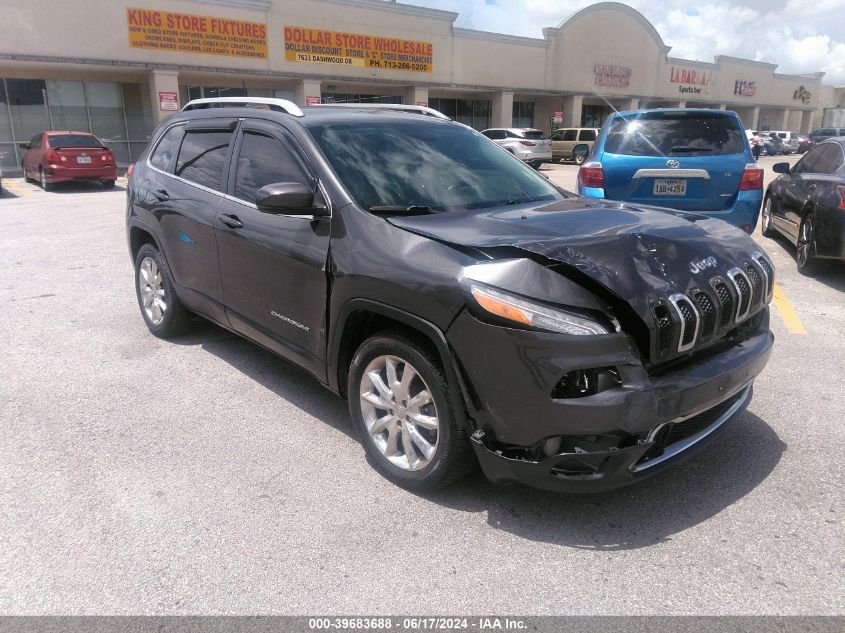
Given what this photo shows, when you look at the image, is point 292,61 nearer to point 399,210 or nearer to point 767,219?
point 767,219

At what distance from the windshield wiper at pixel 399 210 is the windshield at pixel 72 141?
17.2 m

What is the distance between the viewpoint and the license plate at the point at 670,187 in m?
6.93

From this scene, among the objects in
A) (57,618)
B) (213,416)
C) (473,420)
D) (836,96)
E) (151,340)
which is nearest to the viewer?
(57,618)

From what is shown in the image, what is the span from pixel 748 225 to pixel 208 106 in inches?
211

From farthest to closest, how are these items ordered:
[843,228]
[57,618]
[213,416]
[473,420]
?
[843,228]
[213,416]
[473,420]
[57,618]

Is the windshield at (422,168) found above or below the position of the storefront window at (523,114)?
below

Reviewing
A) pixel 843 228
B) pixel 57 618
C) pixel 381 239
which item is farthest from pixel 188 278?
pixel 843 228

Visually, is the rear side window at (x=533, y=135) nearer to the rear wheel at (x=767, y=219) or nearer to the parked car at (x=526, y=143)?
the parked car at (x=526, y=143)

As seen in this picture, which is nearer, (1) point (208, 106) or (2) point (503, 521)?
(2) point (503, 521)

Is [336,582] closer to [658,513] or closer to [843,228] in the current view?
[658,513]

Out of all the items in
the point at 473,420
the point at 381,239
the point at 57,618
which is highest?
the point at 381,239

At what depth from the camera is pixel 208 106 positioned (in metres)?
4.91

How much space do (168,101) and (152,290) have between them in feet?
68.8

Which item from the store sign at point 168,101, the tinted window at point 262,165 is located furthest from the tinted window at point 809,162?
the store sign at point 168,101
